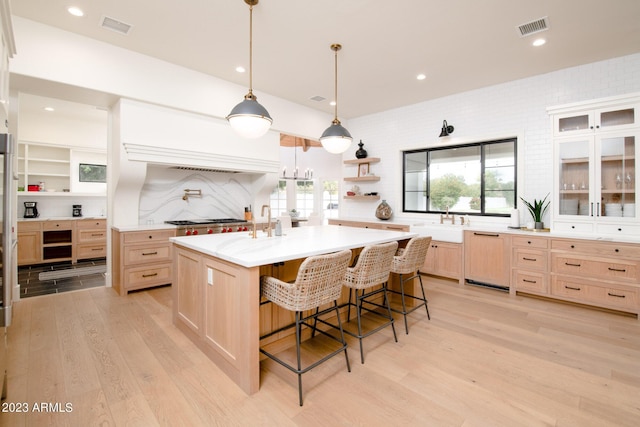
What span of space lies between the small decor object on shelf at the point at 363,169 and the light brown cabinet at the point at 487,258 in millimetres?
2492

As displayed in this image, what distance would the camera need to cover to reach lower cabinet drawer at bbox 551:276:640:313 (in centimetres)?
329

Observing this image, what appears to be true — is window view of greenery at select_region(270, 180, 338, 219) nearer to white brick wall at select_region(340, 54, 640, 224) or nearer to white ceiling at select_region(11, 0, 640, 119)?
white brick wall at select_region(340, 54, 640, 224)

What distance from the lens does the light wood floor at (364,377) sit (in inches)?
71.3

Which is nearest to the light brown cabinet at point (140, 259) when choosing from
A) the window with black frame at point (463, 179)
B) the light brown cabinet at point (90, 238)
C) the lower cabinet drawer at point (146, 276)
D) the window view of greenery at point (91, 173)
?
the lower cabinet drawer at point (146, 276)

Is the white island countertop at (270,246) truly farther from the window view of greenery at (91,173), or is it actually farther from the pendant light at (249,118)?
the window view of greenery at (91,173)

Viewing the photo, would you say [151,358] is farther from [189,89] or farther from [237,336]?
[189,89]

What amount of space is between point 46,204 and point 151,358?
541 centimetres

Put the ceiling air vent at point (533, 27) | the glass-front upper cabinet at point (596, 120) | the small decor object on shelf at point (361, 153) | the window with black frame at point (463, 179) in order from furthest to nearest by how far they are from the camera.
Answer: the small decor object on shelf at point (361, 153) → the window with black frame at point (463, 179) → the glass-front upper cabinet at point (596, 120) → the ceiling air vent at point (533, 27)

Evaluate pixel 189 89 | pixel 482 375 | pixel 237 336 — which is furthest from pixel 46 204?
pixel 482 375

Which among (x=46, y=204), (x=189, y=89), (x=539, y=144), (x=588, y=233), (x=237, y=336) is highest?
(x=189, y=89)

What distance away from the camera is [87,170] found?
20.8 ft

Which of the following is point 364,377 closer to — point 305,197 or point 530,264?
point 530,264

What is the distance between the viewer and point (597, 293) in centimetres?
347

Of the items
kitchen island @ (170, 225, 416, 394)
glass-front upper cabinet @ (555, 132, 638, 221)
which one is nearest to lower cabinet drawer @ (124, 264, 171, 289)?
kitchen island @ (170, 225, 416, 394)
